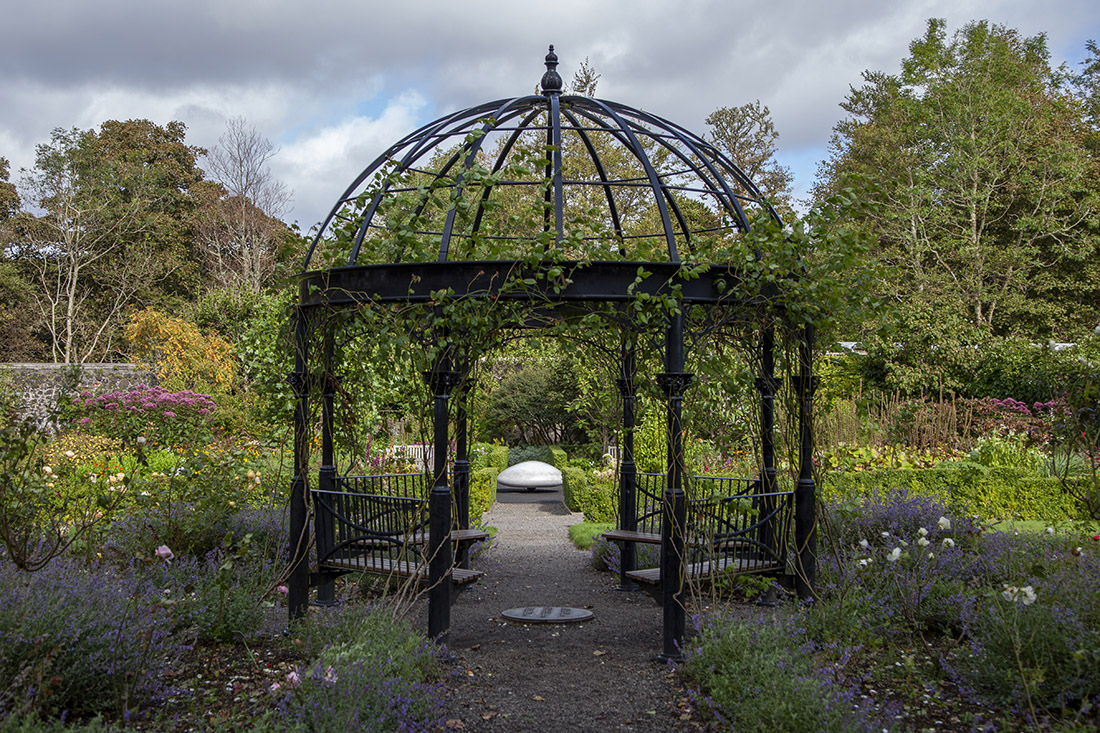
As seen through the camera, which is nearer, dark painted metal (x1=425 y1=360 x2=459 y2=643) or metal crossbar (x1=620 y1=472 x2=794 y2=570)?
dark painted metal (x1=425 y1=360 x2=459 y2=643)

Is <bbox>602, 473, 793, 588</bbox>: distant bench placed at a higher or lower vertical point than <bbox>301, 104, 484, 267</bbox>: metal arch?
lower

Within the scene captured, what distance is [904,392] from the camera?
16.9 m

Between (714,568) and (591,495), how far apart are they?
6.13m

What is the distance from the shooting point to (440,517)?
17.0 ft

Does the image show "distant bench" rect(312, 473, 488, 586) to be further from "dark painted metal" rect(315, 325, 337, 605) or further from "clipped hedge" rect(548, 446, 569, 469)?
"clipped hedge" rect(548, 446, 569, 469)

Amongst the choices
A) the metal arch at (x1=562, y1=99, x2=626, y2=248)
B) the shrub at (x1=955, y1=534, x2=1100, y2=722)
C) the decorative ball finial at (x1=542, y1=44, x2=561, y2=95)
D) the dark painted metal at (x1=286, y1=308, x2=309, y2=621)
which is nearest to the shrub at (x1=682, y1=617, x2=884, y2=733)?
the shrub at (x1=955, y1=534, x2=1100, y2=722)

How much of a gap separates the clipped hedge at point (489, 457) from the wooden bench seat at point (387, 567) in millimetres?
7844

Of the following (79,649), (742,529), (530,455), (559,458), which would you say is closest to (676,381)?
(742,529)

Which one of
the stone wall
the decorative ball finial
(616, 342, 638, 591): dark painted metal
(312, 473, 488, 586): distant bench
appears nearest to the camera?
(312, 473, 488, 586): distant bench

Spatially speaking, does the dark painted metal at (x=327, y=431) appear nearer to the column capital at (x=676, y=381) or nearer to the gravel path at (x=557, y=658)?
the gravel path at (x=557, y=658)

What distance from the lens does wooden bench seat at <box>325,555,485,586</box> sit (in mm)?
5406

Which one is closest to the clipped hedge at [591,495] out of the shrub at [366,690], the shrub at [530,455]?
the shrub at [530,455]

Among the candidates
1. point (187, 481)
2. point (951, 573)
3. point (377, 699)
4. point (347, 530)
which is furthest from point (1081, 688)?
point (187, 481)

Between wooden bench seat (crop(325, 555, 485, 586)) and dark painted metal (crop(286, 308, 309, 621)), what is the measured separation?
25cm
